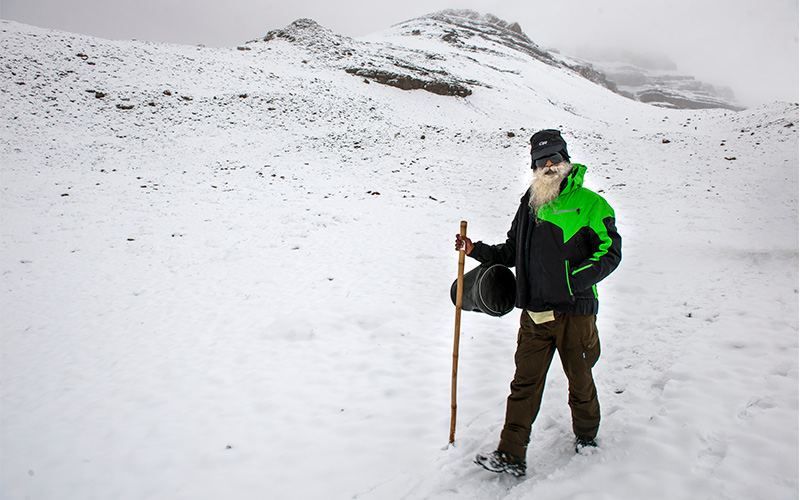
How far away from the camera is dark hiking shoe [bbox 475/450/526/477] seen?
277 centimetres

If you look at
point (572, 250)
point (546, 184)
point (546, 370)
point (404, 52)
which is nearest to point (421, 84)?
point (404, 52)

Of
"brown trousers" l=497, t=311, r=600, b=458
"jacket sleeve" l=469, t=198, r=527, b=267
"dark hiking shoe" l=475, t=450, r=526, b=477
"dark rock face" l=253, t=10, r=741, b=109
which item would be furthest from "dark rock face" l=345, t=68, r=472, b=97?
"dark hiking shoe" l=475, t=450, r=526, b=477

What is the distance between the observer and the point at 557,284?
2566 millimetres

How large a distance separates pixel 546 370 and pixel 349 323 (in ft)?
12.2

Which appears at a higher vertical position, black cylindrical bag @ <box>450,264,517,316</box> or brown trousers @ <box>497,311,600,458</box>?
black cylindrical bag @ <box>450,264,517,316</box>

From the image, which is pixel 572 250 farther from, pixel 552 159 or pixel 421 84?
pixel 421 84

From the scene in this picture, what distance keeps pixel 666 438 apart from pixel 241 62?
37154 millimetres

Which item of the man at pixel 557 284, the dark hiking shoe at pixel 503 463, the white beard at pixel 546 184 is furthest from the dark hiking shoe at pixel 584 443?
the white beard at pixel 546 184

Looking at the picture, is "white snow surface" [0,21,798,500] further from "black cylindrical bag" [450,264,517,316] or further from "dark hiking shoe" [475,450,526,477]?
"black cylindrical bag" [450,264,517,316]

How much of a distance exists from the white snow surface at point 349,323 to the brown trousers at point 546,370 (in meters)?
0.31

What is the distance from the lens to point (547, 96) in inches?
1406

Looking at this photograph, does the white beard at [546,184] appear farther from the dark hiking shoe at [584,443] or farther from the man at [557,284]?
the dark hiking shoe at [584,443]

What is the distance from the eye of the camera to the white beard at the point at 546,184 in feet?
8.55

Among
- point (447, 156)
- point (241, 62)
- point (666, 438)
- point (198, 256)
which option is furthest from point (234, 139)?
point (666, 438)
